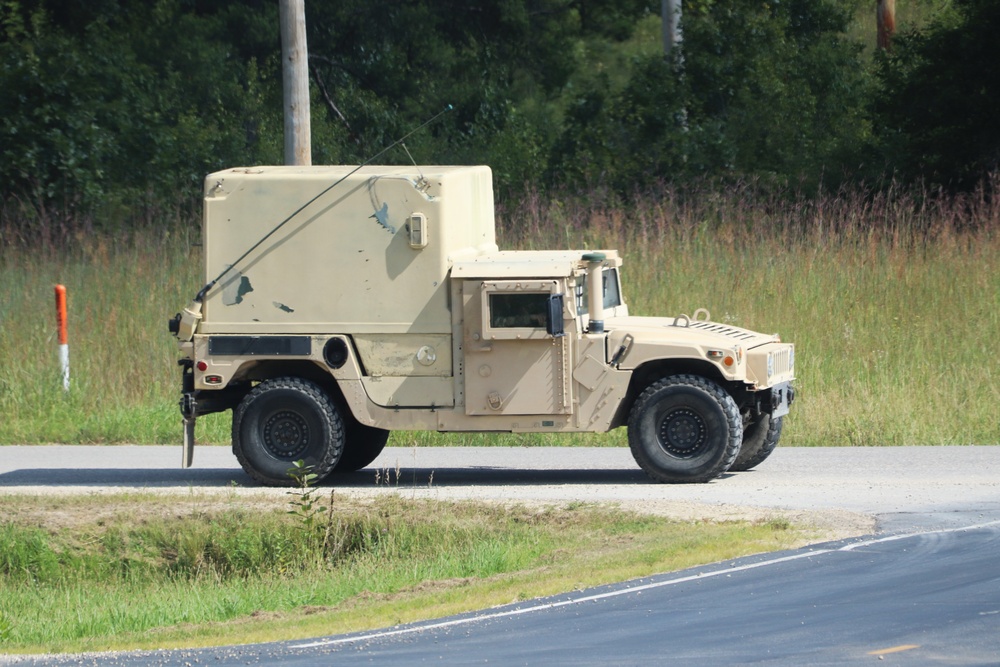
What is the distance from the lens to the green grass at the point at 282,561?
30.1ft

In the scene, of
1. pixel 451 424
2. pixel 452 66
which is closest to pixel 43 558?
pixel 451 424

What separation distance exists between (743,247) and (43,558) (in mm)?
11297

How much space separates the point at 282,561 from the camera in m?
11.7

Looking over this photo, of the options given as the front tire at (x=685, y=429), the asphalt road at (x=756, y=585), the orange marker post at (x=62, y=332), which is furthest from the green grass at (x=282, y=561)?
the orange marker post at (x=62, y=332)

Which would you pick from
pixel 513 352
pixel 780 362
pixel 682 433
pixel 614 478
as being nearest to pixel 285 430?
pixel 513 352

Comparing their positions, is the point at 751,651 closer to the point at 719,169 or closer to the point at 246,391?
the point at 246,391

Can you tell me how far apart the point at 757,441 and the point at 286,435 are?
394cm

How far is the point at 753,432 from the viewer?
1322 cm

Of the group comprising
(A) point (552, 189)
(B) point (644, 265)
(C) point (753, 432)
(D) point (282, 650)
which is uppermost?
(A) point (552, 189)

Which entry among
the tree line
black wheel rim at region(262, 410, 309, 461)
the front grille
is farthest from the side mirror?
the tree line

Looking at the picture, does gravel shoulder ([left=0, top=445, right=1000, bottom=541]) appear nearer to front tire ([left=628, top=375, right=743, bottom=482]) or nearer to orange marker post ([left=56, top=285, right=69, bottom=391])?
front tire ([left=628, top=375, right=743, bottom=482])

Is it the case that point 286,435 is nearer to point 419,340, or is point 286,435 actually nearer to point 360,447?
point 360,447

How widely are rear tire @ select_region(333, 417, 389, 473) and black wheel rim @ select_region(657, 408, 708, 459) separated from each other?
106 inches

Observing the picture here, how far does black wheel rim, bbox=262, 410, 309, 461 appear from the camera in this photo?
42.0 feet
